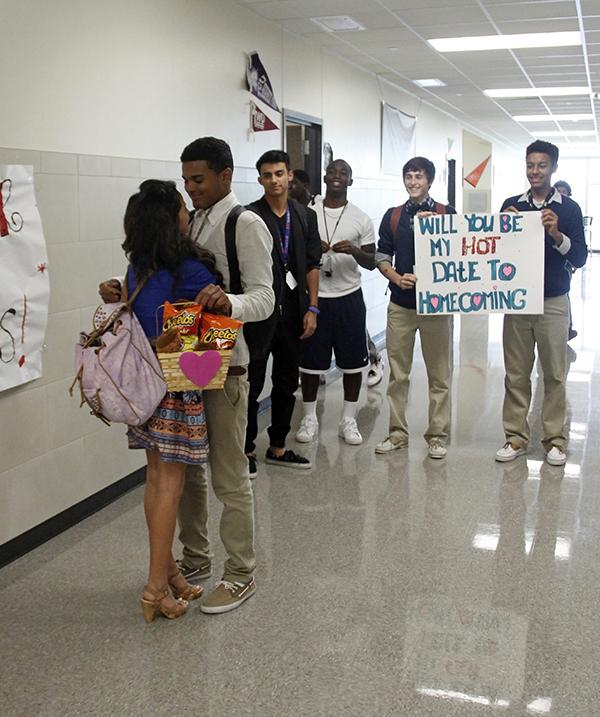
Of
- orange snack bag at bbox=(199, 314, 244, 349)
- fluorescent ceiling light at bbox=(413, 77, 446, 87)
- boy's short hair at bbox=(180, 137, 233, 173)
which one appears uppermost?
fluorescent ceiling light at bbox=(413, 77, 446, 87)

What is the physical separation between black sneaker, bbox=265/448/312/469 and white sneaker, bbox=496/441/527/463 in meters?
1.00

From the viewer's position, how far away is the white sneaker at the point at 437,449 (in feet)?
15.0

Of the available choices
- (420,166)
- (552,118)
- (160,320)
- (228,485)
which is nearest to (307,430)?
(420,166)

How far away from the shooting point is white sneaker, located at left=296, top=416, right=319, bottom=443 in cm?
491

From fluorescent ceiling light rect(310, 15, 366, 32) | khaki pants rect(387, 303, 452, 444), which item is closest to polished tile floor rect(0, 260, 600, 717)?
khaki pants rect(387, 303, 452, 444)

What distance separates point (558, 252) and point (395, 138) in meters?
5.30

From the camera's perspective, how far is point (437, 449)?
4.60 m

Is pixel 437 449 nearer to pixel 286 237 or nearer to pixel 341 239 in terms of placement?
pixel 341 239

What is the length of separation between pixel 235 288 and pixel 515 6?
3633 mm

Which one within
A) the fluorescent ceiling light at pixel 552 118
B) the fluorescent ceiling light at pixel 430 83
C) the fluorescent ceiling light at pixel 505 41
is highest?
the fluorescent ceiling light at pixel 552 118

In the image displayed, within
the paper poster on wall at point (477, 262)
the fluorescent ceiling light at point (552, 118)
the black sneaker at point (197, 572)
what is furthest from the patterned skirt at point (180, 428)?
the fluorescent ceiling light at point (552, 118)

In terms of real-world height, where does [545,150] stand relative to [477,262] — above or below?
above

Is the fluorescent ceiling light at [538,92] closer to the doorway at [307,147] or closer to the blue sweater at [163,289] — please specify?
the doorway at [307,147]

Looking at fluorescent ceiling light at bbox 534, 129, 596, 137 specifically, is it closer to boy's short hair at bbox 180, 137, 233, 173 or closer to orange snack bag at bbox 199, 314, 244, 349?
boy's short hair at bbox 180, 137, 233, 173
